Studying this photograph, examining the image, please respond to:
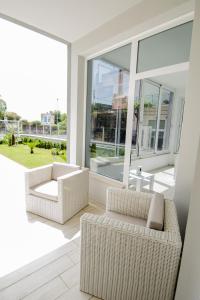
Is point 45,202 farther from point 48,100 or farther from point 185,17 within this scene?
point 48,100

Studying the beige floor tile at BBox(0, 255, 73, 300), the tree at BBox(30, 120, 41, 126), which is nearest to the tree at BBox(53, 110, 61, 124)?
the tree at BBox(30, 120, 41, 126)

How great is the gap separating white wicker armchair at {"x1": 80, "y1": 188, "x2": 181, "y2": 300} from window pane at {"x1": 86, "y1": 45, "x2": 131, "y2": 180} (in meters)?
1.46

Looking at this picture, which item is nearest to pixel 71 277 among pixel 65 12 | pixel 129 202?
pixel 129 202

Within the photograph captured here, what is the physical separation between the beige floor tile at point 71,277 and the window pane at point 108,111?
1.39 metres

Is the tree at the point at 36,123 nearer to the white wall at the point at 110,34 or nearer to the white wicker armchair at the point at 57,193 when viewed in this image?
the white wall at the point at 110,34

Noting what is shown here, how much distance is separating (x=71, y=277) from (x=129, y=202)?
34.0 inches

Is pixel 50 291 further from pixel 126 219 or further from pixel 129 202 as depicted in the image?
pixel 129 202

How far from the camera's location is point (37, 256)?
5.51ft

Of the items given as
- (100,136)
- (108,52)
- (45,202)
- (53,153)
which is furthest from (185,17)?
(53,153)

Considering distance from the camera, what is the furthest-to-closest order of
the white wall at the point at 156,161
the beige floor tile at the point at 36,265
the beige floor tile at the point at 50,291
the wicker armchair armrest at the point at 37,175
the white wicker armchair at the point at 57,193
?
the white wall at the point at 156,161
the wicker armchair armrest at the point at 37,175
the white wicker armchair at the point at 57,193
the beige floor tile at the point at 36,265
the beige floor tile at the point at 50,291

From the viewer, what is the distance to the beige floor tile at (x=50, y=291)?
129 centimetres

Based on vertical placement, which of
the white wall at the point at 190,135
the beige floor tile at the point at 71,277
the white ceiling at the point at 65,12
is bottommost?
the beige floor tile at the point at 71,277

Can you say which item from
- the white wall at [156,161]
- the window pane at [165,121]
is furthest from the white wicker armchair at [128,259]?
the window pane at [165,121]

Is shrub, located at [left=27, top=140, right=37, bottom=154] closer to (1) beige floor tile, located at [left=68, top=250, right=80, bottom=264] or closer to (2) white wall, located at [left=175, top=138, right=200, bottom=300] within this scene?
(1) beige floor tile, located at [left=68, top=250, right=80, bottom=264]
